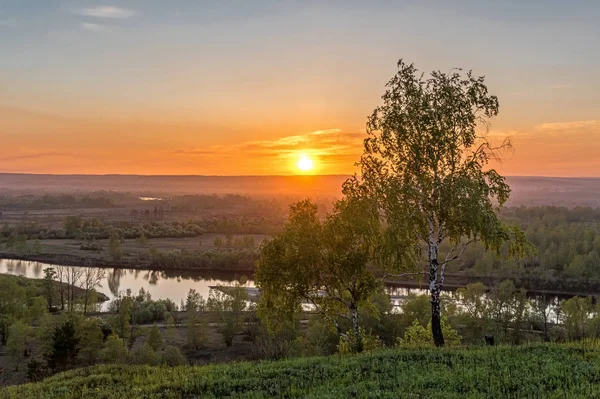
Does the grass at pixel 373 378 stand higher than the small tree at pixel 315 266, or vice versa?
the small tree at pixel 315 266

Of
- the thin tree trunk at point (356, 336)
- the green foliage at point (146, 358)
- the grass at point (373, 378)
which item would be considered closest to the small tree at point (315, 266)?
the thin tree trunk at point (356, 336)

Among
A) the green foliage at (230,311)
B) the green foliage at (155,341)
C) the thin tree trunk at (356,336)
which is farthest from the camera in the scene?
the green foliage at (230,311)

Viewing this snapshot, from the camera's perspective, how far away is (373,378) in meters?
10.7

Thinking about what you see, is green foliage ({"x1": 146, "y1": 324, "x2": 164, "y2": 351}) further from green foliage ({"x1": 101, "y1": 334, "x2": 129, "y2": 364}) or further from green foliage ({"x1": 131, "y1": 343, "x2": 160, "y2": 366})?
green foliage ({"x1": 101, "y1": 334, "x2": 129, "y2": 364})

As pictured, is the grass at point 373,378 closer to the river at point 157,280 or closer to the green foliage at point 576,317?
the green foliage at point 576,317

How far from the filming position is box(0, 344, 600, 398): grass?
9.46 m

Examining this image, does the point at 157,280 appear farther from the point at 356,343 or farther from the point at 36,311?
the point at 356,343

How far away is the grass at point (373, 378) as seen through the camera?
9461mm

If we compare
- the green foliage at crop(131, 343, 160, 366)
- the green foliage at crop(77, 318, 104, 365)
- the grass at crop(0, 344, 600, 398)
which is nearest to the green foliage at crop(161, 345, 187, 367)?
the green foliage at crop(131, 343, 160, 366)

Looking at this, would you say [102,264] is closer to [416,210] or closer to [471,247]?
[471,247]

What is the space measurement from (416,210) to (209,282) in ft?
235

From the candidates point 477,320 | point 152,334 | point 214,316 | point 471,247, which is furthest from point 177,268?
point 477,320

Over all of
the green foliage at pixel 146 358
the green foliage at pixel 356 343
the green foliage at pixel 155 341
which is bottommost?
the green foliage at pixel 155 341

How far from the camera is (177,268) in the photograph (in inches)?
3760
